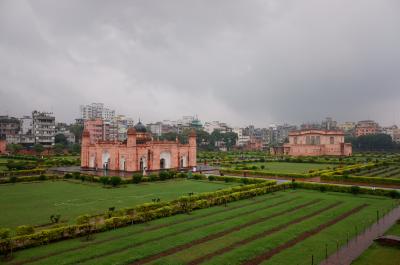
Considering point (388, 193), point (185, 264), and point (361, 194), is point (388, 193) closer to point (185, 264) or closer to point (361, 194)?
point (361, 194)

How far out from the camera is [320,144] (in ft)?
300

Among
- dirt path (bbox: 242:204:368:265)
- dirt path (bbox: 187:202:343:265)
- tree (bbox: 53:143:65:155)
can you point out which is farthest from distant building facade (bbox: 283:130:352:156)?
dirt path (bbox: 187:202:343:265)

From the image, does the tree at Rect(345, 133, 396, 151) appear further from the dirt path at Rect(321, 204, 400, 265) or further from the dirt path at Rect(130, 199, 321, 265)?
the dirt path at Rect(130, 199, 321, 265)

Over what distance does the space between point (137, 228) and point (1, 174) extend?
99.6 ft

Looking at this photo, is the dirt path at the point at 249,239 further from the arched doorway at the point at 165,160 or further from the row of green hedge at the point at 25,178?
the arched doorway at the point at 165,160

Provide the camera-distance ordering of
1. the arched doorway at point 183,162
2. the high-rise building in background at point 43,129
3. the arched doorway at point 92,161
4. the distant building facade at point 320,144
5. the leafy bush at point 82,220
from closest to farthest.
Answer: the leafy bush at point 82,220, the arched doorway at point 92,161, the arched doorway at point 183,162, the distant building facade at point 320,144, the high-rise building in background at point 43,129

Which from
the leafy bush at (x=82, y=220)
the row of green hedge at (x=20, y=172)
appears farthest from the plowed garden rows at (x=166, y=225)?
the row of green hedge at (x=20, y=172)

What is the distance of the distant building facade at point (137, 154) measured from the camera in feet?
148

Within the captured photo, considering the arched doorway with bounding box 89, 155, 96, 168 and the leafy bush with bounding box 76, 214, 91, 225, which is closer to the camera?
the leafy bush with bounding box 76, 214, 91, 225

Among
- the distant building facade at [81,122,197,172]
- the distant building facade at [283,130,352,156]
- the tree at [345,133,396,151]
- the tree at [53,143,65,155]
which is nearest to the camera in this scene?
the distant building facade at [81,122,197,172]

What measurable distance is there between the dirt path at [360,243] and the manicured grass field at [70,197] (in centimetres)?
1437

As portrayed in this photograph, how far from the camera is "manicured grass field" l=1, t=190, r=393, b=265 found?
13.7 m

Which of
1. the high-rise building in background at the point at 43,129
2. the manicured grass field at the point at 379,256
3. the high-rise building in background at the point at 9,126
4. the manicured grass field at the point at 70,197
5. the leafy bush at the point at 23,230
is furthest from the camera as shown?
the high-rise building in background at the point at 9,126

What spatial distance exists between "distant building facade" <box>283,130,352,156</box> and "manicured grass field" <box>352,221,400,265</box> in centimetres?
7954
